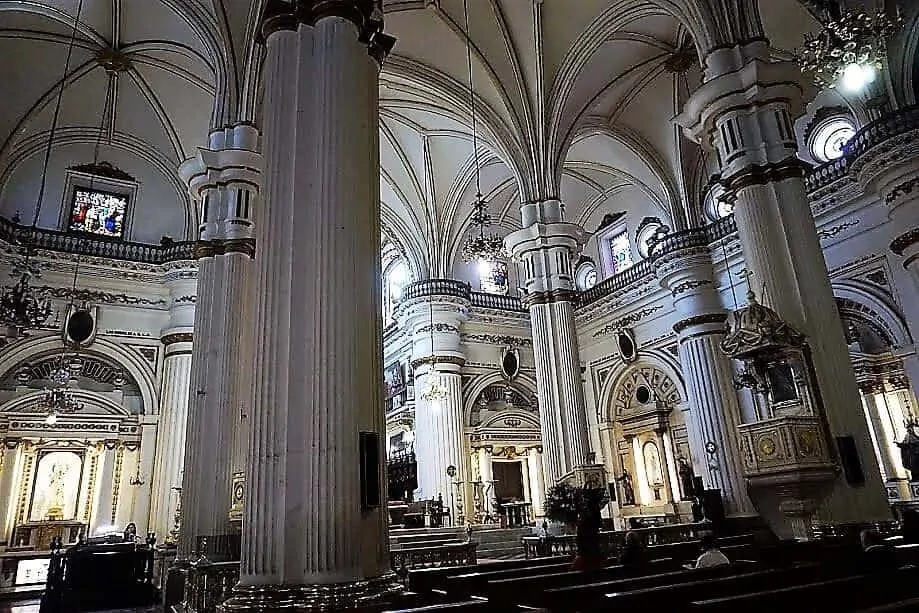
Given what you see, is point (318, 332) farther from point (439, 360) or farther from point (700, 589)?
point (439, 360)

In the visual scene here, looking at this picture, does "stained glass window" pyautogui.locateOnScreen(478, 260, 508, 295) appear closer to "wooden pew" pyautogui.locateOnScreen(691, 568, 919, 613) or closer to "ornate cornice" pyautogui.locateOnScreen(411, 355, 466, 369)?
"ornate cornice" pyautogui.locateOnScreen(411, 355, 466, 369)

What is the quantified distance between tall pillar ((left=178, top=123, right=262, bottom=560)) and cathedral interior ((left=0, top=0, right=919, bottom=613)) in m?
0.05

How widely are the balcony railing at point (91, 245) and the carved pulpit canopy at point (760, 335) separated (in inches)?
453

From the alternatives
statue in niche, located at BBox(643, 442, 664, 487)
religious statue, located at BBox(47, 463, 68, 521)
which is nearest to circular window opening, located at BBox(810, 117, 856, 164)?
statue in niche, located at BBox(643, 442, 664, 487)

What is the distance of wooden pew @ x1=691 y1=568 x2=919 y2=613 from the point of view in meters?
2.54

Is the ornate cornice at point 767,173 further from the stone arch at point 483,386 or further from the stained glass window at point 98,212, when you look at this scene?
the stained glass window at point 98,212

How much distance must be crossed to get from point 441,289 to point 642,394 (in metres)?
6.69

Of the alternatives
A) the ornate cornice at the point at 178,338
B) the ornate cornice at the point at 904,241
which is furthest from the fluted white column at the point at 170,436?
the ornate cornice at the point at 904,241

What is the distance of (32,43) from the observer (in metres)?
13.1

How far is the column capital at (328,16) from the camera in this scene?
5.43m

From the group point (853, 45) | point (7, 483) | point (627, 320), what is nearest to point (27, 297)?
point (7, 483)

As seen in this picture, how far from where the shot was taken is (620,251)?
64.2ft

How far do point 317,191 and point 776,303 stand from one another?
6151mm

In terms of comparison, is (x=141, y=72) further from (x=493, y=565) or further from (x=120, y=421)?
(x=493, y=565)
